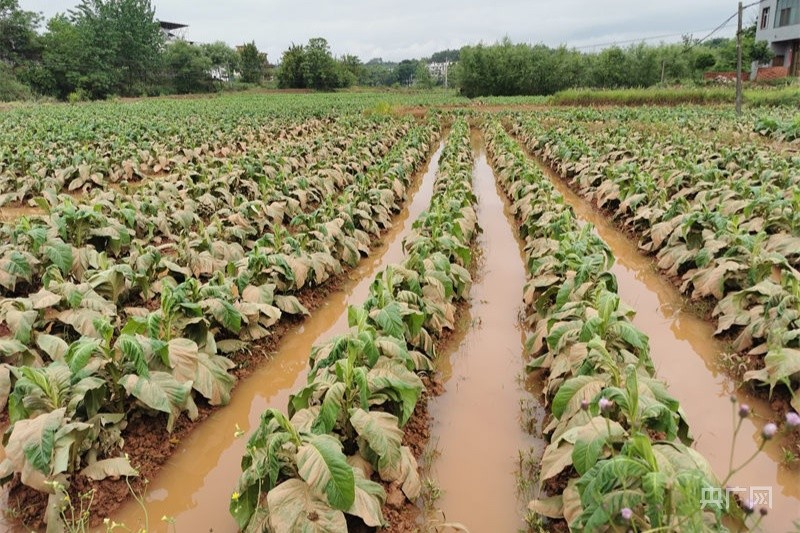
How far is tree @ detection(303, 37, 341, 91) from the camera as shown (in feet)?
185

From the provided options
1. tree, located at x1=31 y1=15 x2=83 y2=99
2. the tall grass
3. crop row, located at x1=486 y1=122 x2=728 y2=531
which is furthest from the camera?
tree, located at x1=31 y1=15 x2=83 y2=99

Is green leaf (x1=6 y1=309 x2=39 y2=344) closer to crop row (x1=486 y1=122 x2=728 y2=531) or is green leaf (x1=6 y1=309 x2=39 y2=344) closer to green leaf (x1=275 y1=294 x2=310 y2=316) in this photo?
green leaf (x1=275 y1=294 x2=310 y2=316)

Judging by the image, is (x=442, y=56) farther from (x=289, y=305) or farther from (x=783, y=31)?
(x=289, y=305)

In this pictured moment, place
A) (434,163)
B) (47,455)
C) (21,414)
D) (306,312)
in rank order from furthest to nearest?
(434,163) < (306,312) < (21,414) < (47,455)

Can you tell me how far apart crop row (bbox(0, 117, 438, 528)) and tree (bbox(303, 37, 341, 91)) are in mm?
55089

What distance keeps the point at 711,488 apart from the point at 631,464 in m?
0.32

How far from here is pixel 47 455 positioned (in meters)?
2.66

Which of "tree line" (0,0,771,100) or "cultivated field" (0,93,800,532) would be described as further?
"tree line" (0,0,771,100)

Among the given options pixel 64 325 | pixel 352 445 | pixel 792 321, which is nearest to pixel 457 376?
pixel 352 445

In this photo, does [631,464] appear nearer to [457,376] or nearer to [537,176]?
[457,376]

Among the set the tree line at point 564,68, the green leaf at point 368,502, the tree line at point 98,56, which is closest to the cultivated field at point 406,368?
the green leaf at point 368,502

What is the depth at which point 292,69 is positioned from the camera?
186 feet

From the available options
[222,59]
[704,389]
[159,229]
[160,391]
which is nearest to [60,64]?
[222,59]

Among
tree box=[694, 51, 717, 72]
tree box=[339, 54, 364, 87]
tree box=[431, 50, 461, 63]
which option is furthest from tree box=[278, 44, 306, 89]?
tree box=[431, 50, 461, 63]
